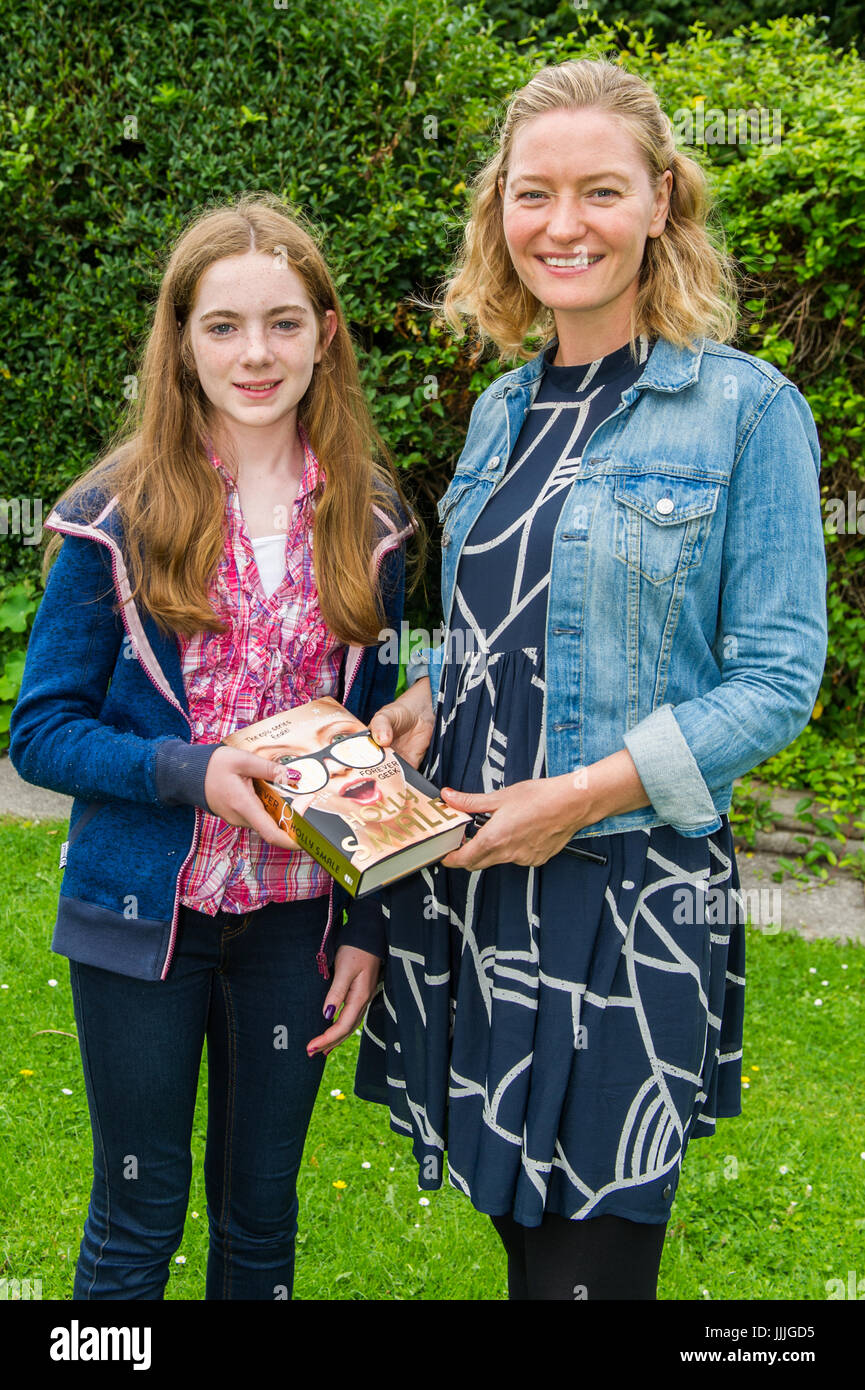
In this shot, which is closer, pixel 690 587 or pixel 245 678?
pixel 690 587

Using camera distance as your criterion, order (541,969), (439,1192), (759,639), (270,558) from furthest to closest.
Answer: (439,1192), (270,558), (541,969), (759,639)

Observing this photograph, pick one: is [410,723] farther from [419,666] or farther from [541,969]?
[541,969]

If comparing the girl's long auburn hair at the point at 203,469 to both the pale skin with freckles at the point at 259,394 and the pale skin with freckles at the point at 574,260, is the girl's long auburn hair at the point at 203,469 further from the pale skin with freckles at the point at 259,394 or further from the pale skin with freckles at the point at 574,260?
the pale skin with freckles at the point at 574,260

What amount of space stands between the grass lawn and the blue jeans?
2.53 ft

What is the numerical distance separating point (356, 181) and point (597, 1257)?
4.25 metres

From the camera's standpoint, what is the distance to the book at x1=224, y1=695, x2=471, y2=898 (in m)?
1.73

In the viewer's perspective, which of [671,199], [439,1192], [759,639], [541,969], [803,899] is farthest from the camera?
[803,899]

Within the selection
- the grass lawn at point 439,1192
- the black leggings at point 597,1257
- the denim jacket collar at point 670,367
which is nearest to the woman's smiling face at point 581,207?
the denim jacket collar at point 670,367

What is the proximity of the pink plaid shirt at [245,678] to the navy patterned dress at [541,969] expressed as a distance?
9.0 inches

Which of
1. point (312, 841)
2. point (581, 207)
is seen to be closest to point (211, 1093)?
point (312, 841)

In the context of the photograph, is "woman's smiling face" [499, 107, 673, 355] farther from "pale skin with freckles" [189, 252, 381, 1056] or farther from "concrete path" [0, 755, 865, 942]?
"concrete path" [0, 755, 865, 942]

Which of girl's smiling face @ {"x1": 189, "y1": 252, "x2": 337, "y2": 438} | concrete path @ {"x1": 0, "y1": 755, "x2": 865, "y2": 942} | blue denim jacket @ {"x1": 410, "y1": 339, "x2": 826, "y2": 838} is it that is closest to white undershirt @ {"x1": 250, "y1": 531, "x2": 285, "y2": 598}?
girl's smiling face @ {"x1": 189, "y1": 252, "x2": 337, "y2": 438}

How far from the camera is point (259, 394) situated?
200cm
